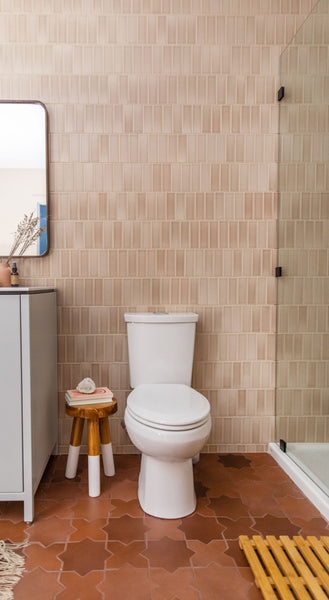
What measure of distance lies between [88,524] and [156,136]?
1.81m

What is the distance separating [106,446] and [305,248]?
1.30 metres

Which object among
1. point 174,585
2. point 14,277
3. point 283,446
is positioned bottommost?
point 174,585

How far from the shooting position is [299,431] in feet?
7.12

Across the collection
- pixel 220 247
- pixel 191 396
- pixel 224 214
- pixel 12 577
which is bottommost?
pixel 12 577

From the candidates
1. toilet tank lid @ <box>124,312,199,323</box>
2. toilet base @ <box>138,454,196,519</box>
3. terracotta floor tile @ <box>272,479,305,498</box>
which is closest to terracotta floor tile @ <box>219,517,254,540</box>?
toilet base @ <box>138,454,196,519</box>

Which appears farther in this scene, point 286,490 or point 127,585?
point 286,490

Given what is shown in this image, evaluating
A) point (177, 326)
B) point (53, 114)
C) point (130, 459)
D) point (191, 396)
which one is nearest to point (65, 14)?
point (53, 114)

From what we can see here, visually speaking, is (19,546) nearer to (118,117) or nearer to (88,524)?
(88,524)

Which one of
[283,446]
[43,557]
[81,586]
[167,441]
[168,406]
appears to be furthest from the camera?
[283,446]

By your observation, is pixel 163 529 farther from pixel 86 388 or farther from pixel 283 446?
pixel 283 446

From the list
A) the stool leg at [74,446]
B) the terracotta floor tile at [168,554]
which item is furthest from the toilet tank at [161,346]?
the terracotta floor tile at [168,554]

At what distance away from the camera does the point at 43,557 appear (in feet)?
4.98

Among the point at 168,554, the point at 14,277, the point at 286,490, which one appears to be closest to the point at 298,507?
the point at 286,490

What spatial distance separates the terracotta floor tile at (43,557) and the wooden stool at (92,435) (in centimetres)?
38
